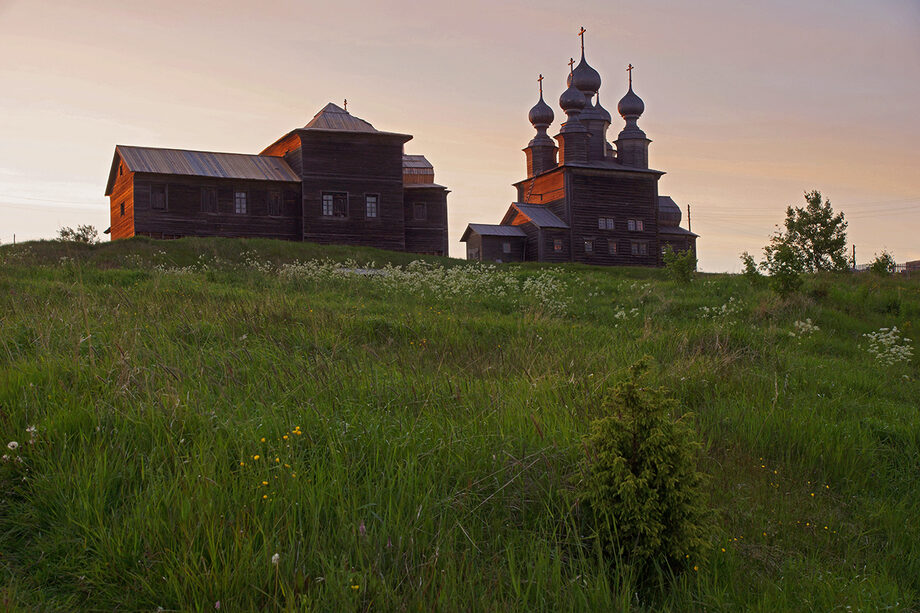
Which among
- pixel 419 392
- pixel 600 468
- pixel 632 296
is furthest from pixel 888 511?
pixel 632 296

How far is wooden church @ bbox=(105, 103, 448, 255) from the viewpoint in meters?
31.8

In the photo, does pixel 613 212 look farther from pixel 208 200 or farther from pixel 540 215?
pixel 208 200

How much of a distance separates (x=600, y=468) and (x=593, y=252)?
133 feet

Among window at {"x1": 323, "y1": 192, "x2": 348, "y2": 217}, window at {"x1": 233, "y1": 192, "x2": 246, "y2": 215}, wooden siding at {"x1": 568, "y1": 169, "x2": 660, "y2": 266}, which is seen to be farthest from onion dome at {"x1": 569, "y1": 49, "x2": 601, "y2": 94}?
window at {"x1": 233, "y1": 192, "x2": 246, "y2": 215}

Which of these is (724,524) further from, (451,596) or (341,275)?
(341,275)

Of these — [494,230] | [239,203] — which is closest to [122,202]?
[239,203]

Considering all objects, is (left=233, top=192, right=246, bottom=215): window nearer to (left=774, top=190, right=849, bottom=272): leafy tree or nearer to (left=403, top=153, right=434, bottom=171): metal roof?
(left=403, top=153, right=434, bottom=171): metal roof

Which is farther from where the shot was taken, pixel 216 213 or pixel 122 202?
pixel 122 202

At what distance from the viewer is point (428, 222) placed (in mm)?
38156

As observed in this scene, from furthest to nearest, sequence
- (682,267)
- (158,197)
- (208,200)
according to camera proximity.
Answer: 1. (208,200)
2. (158,197)
3. (682,267)

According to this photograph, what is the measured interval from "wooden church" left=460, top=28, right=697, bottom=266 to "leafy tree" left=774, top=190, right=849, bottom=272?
881cm

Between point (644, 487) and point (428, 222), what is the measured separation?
1381 inches

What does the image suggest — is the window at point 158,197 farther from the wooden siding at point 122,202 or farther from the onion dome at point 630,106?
the onion dome at point 630,106

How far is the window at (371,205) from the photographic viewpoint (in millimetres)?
34719
